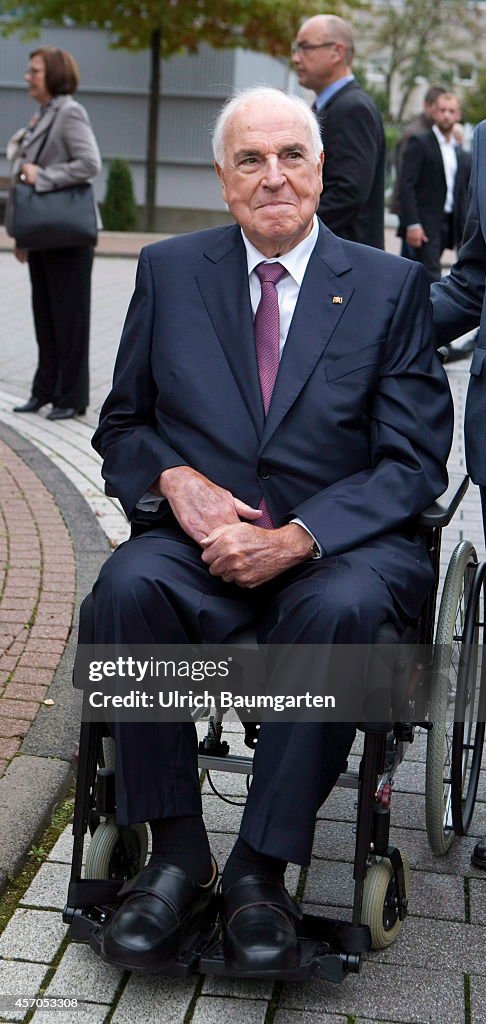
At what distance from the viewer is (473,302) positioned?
3254 mm

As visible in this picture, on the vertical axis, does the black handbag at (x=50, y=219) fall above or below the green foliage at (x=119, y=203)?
above

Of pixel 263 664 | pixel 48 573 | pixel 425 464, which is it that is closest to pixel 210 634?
pixel 263 664

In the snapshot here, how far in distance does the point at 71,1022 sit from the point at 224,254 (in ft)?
5.70

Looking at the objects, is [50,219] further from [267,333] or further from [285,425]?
[285,425]

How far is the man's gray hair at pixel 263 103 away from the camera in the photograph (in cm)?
316

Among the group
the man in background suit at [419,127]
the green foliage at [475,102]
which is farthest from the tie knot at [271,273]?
the green foliage at [475,102]

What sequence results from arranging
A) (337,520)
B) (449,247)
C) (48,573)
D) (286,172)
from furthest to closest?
(449,247) < (48,573) < (286,172) < (337,520)

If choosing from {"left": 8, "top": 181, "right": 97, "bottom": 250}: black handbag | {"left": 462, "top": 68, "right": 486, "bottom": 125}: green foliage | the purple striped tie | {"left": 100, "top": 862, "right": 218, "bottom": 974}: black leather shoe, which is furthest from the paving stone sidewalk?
{"left": 462, "top": 68, "right": 486, "bottom": 125}: green foliage

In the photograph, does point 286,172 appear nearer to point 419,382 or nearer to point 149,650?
point 419,382

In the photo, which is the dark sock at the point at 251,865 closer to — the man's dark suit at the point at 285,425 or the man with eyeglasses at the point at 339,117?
the man's dark suit at the point at 285,425

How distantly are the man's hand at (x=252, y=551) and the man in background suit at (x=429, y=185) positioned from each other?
738 centimetres

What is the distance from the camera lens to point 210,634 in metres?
2.76

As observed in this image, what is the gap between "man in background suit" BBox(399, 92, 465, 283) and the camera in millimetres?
10008

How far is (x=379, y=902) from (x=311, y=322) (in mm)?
1267
